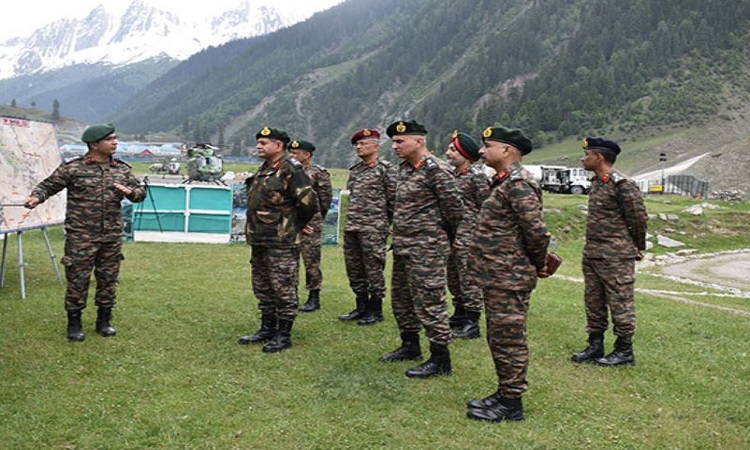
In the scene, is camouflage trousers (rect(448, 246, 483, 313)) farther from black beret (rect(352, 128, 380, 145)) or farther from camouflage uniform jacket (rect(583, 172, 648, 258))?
black beret (rect(352, 128, 380, 145))

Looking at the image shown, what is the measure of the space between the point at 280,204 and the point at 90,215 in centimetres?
216

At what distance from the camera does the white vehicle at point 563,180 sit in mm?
42781

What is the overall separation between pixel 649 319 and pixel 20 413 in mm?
8115

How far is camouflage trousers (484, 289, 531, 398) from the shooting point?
4.73 meters

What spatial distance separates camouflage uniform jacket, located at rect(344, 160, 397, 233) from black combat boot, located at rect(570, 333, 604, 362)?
9.34ft

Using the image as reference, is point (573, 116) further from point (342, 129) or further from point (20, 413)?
point (20, 413)

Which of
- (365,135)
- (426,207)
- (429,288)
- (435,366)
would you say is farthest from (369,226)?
(435,366)

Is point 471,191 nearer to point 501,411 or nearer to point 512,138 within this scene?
point 512,138

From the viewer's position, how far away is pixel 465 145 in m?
6.73

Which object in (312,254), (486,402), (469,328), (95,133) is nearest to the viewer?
(486,402)

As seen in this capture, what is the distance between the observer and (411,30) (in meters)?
186

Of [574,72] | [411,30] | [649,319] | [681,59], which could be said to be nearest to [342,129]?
[411,30]

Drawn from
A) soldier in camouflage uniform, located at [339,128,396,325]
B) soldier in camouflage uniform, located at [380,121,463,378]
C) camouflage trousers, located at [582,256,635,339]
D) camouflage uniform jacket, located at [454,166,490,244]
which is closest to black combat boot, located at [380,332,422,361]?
soldier in camouflage uniform, located at [380,121,463,378]

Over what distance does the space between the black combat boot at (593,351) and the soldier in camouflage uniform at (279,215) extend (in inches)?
125
